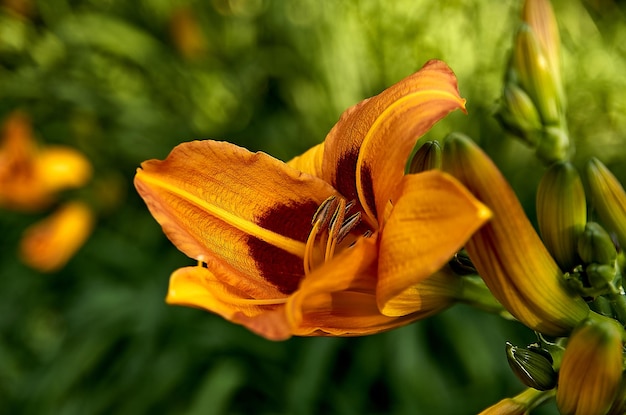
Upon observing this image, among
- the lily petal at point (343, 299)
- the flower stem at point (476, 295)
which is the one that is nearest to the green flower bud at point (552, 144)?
the flower stem at point (476, 295)

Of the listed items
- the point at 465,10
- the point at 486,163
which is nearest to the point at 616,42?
the point at 465,10

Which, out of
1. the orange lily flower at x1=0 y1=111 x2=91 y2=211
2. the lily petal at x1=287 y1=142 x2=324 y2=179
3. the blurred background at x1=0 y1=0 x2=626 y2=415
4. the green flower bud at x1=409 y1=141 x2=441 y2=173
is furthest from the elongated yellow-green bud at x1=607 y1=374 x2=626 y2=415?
the orange lily flower at x1=0 y1=111 x2=91 y2=211

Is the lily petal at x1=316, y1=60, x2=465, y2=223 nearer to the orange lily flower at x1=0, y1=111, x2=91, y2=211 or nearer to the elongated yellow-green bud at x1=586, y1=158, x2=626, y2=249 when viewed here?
the elongated yellow-green bud at x1=586, y1=158, x2=626, y2=249

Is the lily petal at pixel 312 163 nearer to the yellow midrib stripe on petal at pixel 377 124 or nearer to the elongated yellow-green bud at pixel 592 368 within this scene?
the yellow midrib stripe on petal at pixel 377 124

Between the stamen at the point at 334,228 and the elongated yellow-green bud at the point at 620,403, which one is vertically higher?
the stamen at the point at 334,228

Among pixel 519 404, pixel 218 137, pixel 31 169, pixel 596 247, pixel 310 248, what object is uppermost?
pixel 596 247

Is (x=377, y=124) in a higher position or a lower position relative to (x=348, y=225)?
higher

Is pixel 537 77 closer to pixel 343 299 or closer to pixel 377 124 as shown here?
pixel 377 124

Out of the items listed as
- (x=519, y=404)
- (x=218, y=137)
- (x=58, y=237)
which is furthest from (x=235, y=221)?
(x=58, y=237)
